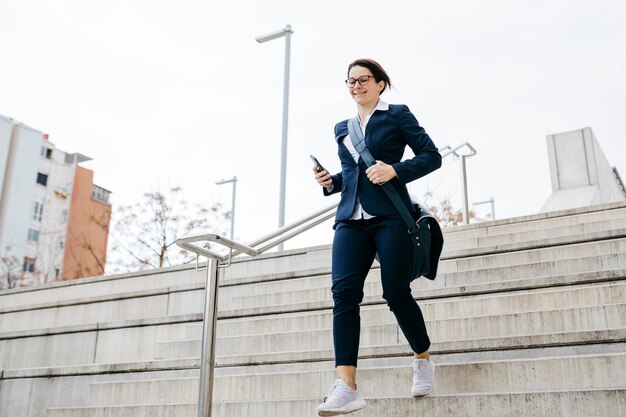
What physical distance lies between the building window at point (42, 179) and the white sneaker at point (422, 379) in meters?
50.7

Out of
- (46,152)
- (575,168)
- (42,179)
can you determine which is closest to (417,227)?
(575,168)

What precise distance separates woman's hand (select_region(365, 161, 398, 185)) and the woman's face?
1.48 ft

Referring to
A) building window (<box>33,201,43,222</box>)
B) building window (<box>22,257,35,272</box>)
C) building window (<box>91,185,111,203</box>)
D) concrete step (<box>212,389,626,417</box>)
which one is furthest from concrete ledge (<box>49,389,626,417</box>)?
building window (<box>91,185,111,203</box>)

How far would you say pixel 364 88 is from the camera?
12.0ft

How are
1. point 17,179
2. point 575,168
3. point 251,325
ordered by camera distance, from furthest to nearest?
point 17,179 → point 575,168 → point 251,325

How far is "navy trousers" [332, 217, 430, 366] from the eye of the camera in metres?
3.31

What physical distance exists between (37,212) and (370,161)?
50317 mm

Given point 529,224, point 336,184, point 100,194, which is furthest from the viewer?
point 100,194

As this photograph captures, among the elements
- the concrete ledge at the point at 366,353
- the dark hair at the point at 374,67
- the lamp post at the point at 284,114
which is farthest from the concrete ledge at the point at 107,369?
the lamp post at the point at 284,114

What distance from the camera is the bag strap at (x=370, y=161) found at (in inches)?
135

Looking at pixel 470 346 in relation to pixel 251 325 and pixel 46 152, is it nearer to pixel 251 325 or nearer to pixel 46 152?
pixel 251 325

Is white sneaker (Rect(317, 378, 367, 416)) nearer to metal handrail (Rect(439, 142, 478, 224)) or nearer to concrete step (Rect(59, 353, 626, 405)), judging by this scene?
concrete step (Rect(59, 353, 626, 405))

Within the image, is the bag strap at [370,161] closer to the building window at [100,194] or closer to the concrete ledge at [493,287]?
the concrete ledge at [493,287]

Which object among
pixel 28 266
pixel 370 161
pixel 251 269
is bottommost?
pixel 370 161
